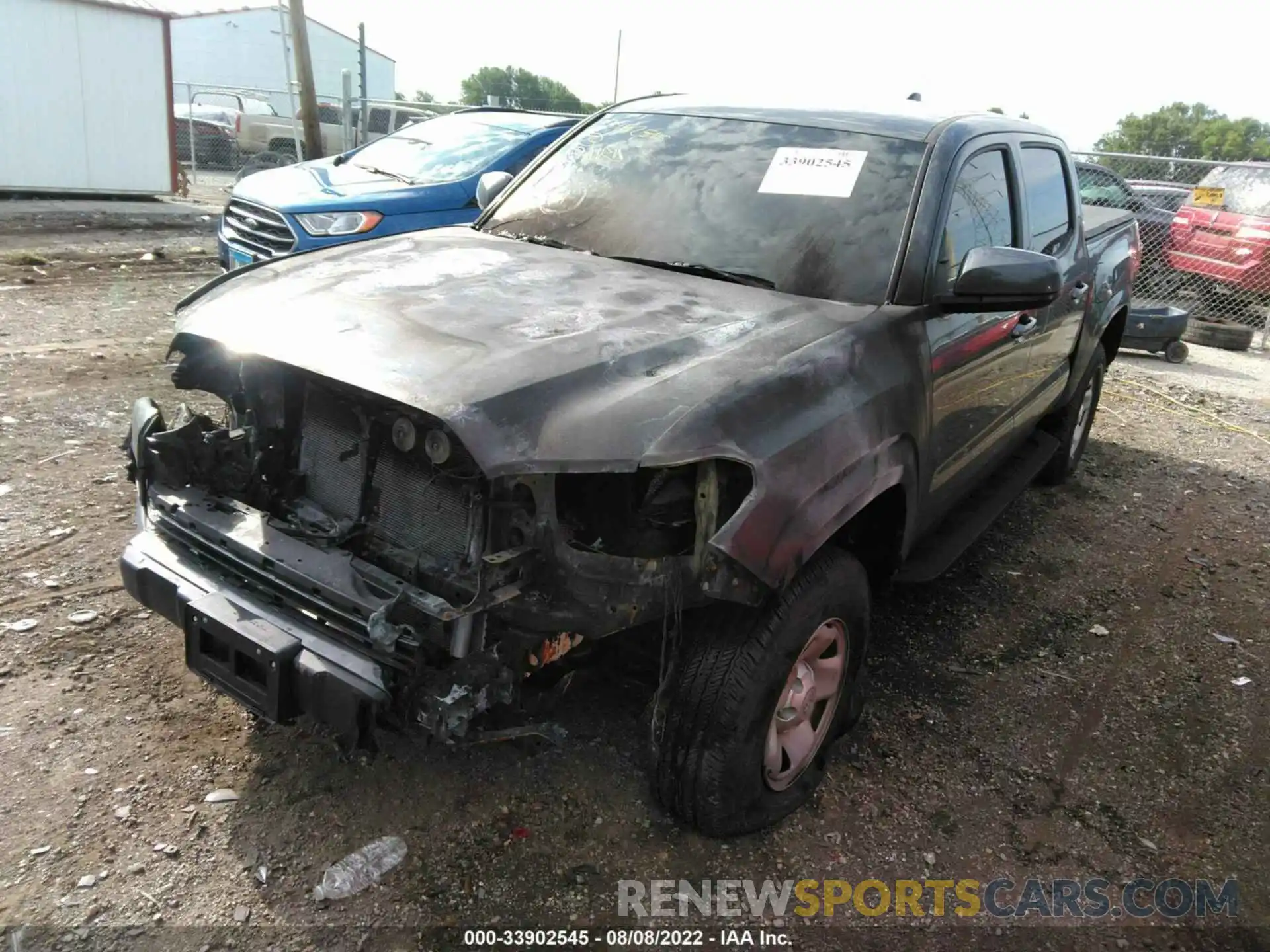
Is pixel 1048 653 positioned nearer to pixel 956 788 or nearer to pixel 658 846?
pixel 956 788

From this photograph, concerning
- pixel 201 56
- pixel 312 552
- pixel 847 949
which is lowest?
pixel 847 949

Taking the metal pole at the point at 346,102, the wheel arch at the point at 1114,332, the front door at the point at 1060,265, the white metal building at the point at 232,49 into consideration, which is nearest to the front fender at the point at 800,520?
the front door at the point at 1060,265

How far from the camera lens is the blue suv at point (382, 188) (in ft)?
22.8

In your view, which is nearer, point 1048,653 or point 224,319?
point 224,319

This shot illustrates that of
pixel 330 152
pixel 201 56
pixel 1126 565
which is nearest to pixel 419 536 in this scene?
pixel 1126 565

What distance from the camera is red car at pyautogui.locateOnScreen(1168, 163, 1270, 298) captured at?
36.1 ft

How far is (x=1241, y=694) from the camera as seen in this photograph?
12.3ft

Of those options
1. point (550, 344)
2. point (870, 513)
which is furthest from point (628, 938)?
point (550, 344)

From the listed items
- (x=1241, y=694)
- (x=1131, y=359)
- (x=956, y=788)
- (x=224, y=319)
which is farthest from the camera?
(x=1131, y=359)

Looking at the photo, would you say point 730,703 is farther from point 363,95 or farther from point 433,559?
point 363,95

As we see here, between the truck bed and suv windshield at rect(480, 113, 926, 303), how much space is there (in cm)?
225

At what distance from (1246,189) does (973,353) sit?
34.1 feet

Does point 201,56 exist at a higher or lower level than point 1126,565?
higher

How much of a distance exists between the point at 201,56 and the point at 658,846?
1964 inches
